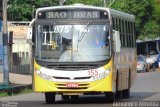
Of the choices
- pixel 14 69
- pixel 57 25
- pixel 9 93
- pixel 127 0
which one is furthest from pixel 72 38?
pixel 127 0

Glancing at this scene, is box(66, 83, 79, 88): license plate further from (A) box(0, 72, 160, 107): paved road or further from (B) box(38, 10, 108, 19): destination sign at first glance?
(B) box(38, 10, 108, 19): destination sign

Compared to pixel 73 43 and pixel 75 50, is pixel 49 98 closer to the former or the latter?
pixel 75 50

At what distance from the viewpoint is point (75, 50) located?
2159cm

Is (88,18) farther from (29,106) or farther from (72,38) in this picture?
(29,106)

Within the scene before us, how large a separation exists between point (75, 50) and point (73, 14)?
4.10ft

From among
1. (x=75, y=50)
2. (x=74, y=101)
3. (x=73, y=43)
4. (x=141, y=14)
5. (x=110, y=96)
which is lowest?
(x=141, y=14)

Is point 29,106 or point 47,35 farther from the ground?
point 47,35

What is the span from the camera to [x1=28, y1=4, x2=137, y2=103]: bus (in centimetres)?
2139

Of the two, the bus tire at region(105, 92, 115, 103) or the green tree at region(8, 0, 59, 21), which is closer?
the bus tire at region(105, 92, 115, 103)

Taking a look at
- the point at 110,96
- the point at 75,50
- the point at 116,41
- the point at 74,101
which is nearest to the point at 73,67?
the point at 75,50

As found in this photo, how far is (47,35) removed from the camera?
21.9 m

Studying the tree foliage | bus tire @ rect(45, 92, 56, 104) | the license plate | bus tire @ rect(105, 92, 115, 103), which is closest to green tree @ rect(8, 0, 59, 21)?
the tree foliage

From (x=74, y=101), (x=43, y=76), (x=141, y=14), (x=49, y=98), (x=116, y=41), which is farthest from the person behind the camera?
(x=141, y=14)

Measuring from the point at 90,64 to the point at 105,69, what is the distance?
1.66 feet
